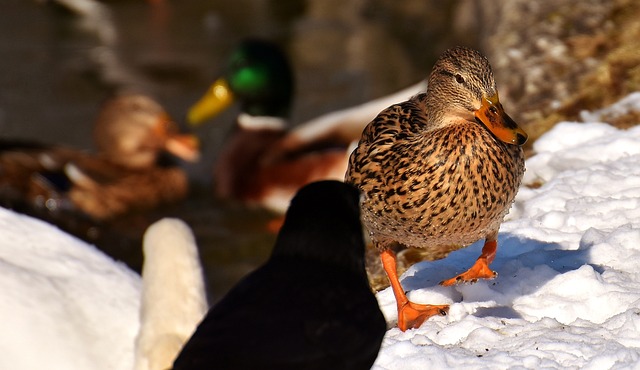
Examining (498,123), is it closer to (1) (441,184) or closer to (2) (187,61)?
(1) (441,184)

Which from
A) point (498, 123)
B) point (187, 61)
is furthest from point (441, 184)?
point (187, 61)

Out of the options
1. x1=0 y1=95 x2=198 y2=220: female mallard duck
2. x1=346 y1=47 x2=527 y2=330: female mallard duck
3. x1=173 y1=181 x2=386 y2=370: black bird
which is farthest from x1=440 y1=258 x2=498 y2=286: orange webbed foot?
x1=0 y1=95 x2=198 y2=220: female mallard duck

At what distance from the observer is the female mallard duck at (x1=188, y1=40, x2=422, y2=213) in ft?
32.5

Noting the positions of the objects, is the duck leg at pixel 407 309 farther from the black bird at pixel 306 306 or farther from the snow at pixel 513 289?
the black bird at pixel 306 306

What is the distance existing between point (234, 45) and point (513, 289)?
1014cm

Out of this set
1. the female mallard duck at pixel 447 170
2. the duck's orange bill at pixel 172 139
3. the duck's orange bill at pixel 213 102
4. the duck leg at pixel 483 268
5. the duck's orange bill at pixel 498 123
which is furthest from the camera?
the duck's orange bill at pixel 213 102

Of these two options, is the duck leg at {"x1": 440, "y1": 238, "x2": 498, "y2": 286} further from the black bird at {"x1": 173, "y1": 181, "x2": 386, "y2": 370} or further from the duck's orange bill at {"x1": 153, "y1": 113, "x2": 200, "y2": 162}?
the duck's orange bill at {"x1": 153, "y1": 113, "x2": 200, "y2": 162}

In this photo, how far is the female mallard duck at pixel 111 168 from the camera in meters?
10.4

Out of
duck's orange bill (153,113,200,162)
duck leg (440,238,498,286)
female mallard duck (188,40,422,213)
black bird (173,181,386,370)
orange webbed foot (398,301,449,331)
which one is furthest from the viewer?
duck's orange bill (153,113,200,162)

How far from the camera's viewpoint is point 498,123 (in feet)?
13.6

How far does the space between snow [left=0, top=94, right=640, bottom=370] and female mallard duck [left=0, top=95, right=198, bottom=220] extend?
4818 millimetres

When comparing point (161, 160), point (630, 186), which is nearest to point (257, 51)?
point (161, 160)

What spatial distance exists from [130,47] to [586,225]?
10.1m

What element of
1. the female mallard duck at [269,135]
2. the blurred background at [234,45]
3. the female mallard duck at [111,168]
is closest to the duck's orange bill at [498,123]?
the blurred background at [234,45]
